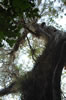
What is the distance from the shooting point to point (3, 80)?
9.29 m

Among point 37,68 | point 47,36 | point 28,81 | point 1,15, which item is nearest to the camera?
point 1,15

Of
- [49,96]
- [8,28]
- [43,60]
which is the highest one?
[43,60]

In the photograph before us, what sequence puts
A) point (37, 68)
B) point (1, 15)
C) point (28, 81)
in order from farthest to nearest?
point (37, 68)
point (28, 81)
point (1, 15)

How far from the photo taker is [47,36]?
7141mm

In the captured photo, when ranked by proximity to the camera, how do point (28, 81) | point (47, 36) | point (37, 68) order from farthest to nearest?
point (47, 36), point (37, 68), point (28, 81)

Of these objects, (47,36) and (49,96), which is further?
(47,36)

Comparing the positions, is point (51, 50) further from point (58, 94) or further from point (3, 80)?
point (3, 80)

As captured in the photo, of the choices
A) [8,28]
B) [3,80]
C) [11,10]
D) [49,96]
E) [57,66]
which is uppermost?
[3,80]

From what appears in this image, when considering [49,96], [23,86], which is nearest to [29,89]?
[23,86]

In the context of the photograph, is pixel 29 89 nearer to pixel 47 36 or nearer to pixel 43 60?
pixel 43 60

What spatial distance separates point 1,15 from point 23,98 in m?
2.77

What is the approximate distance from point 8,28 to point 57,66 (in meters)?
2.89

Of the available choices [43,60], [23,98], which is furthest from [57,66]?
[23,98]

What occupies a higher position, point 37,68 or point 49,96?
point 37,68
